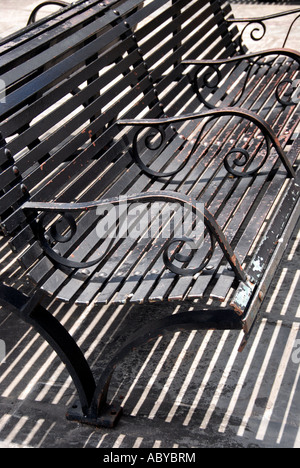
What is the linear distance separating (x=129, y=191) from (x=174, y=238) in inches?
35.5

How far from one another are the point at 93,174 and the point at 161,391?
1.03 m

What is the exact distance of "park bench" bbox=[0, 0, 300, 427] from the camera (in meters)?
2.83

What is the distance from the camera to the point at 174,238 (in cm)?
272

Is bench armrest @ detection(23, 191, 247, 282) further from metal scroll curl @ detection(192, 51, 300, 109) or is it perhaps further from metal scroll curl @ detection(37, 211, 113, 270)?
metal scroll curl @ detection(192, 51, 300, 109)

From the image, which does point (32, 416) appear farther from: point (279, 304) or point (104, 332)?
point (279, 304)

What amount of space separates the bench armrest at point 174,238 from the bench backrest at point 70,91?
138 mm

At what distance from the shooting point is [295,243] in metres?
4.21

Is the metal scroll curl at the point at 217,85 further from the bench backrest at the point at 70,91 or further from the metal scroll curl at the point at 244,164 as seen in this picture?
the metal scroll curl at the point at 244,164

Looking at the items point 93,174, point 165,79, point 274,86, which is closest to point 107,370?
point 93,174

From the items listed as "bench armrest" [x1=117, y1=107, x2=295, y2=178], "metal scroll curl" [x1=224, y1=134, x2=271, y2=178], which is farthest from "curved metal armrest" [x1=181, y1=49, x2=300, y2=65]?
"metal scroll curl" [x1=224, y1=134, x2=271, y2=178]

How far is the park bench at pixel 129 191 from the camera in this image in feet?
9.30

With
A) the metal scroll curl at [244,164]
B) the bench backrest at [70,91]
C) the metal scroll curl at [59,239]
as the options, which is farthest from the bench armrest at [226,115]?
the metal scroll curl at [59,239]

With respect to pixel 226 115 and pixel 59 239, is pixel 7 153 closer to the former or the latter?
pixel 59 239

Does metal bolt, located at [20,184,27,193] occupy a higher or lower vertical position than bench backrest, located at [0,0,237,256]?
lower
